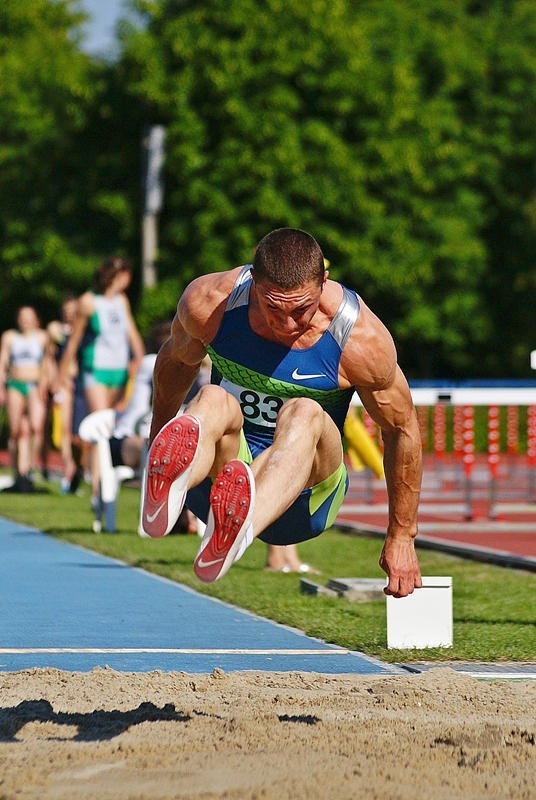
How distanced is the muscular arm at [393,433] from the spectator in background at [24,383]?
1329cm

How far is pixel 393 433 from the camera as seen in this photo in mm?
6410

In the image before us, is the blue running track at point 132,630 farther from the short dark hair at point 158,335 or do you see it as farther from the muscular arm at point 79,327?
the muscular arm at point 79,327

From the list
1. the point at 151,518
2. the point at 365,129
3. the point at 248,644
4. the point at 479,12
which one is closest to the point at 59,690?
the point at 151,518

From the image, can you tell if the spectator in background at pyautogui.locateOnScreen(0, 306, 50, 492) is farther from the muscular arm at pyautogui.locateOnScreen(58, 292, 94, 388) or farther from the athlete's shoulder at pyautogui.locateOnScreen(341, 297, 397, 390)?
the athlete's shoulder at pyautogui.locateOnScreen(341, 297, 397, 390)

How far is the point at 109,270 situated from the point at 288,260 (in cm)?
894

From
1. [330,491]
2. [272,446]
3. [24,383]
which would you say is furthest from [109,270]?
[272,446]

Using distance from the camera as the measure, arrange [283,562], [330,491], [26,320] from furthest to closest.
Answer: [26,320], [283,562], [330,491]

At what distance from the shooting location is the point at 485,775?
4844 millimetres

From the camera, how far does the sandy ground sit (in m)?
4.67

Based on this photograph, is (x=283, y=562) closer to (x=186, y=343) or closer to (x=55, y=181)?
(x=186, y=343)

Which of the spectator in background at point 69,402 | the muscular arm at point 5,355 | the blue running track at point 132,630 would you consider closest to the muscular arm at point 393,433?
the blue running track at point 132,630

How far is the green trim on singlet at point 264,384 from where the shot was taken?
20.8 ft

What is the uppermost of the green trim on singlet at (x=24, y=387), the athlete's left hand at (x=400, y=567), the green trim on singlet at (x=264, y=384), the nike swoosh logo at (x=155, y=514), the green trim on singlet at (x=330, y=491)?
the green trim on singlet at (x=24, y=387)

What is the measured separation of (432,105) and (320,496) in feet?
109
